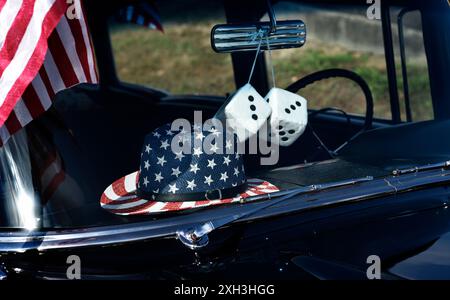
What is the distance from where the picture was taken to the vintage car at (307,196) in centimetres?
232

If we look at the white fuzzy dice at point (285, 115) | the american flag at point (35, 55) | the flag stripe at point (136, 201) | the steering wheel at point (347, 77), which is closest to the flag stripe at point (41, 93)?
the american flag at point (35, 55)

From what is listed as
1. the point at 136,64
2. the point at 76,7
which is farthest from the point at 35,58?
the point at 136,64

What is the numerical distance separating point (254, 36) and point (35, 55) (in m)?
0.67

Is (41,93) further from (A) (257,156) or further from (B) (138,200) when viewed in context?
(A) (257,156)

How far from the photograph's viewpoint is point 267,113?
2668 millimetres

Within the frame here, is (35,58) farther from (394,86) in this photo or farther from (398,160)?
(394,86)

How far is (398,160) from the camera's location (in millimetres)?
2770

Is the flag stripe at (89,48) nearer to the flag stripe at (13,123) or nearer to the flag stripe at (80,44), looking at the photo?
the flag stripe at (80,44)

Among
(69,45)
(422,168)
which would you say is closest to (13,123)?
(69,45)

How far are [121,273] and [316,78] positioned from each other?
1318mm

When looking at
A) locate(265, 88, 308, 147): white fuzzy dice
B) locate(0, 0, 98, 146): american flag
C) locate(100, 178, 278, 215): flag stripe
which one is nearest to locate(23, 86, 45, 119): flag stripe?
locate(0, 0, 98, 146): american flag

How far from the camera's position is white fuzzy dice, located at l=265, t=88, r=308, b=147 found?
106 inches
